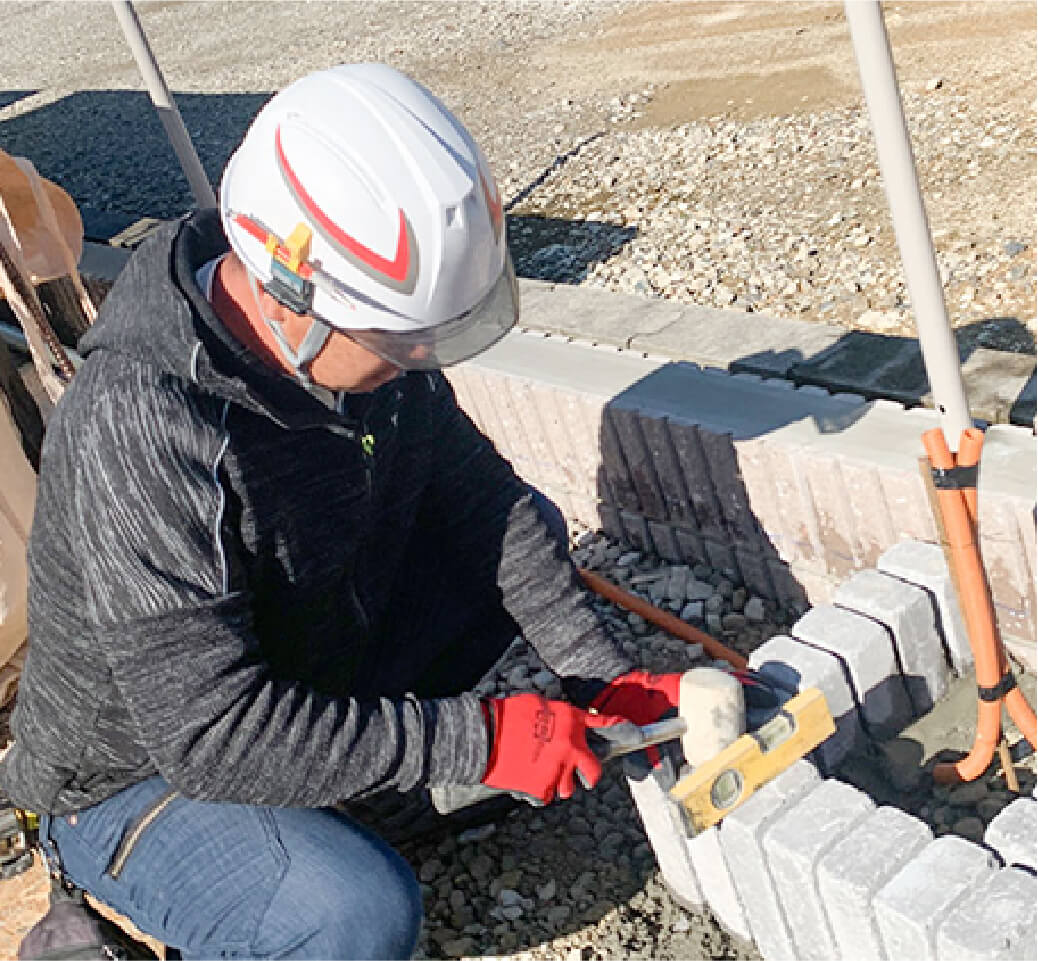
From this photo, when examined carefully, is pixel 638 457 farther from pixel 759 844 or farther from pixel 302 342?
pixel 302 342

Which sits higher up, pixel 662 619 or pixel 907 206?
pixel 907 206

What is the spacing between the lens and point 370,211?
2.21 meters

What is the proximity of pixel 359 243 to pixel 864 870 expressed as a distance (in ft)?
4.79

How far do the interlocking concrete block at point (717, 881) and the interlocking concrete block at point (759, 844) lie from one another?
5cm

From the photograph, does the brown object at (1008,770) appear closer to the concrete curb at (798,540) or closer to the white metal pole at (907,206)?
the concrete curb at (798,540)

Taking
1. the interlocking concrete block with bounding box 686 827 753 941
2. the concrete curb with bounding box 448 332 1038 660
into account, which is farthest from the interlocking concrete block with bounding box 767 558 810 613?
the interlocking concrete block with bounding box 686 827 753 941

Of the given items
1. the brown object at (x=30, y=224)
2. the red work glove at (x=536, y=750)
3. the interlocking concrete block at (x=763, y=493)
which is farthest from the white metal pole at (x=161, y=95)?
the red work glove at (x=536, y=750)

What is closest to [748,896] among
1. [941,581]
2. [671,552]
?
[941,581]

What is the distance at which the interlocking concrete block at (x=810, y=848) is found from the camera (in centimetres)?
253

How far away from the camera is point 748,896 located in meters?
2.76

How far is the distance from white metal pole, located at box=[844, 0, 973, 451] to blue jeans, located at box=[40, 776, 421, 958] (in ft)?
5.00

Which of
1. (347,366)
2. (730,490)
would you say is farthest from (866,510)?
(347,366)

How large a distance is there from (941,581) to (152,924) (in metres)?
1.95

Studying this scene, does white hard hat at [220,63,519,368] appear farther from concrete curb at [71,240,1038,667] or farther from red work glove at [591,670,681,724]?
concrete curb at [71,240,1038,667]
